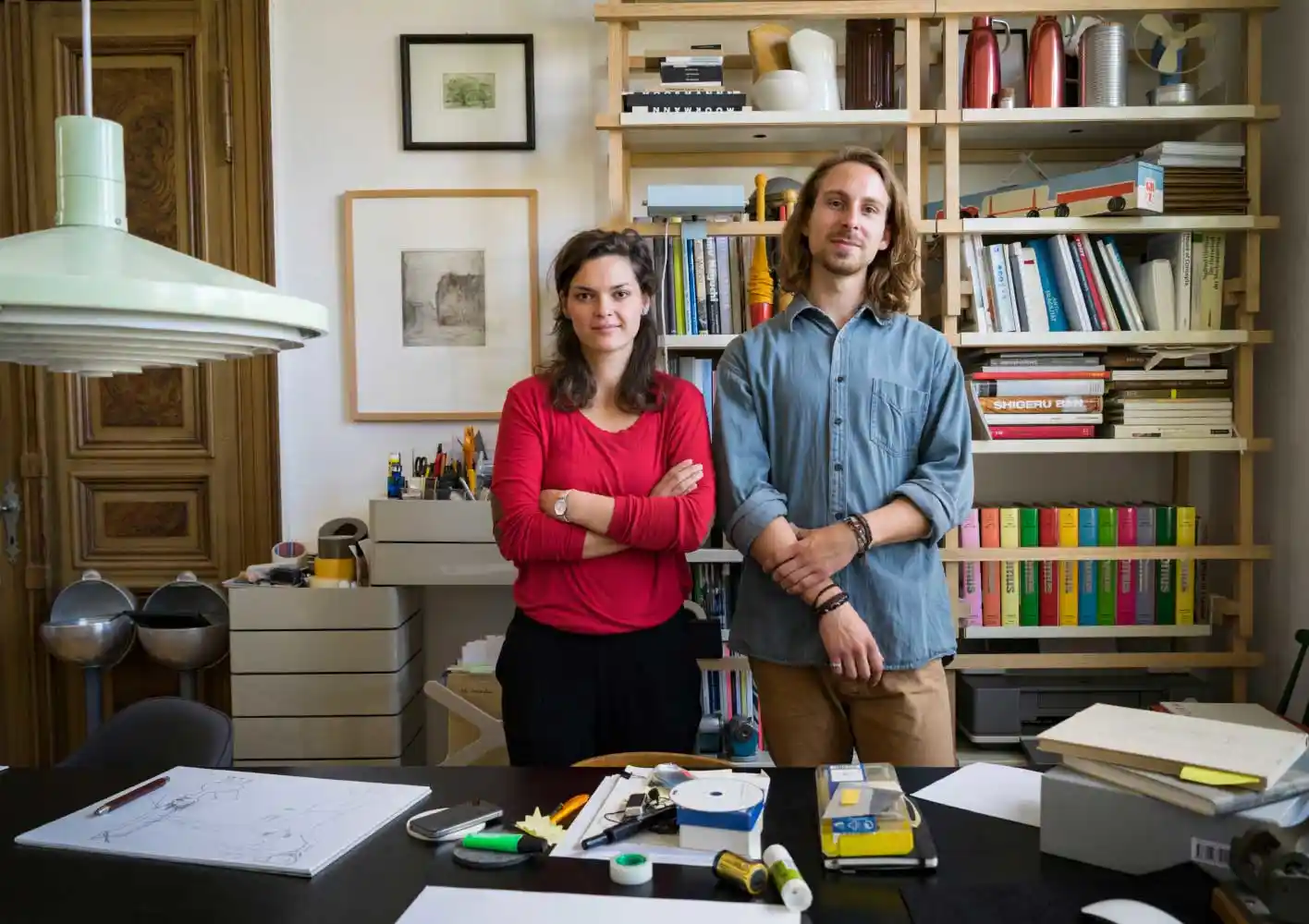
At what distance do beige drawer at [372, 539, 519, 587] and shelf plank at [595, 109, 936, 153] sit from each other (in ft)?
3.67

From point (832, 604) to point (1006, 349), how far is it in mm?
1227

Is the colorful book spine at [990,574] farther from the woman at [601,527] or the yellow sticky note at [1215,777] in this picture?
the yellow sticky note at [1215,777]

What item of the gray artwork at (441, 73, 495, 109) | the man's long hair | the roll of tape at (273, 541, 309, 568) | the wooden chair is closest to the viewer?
the wooden chair

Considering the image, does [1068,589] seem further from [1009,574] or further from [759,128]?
[759,128]

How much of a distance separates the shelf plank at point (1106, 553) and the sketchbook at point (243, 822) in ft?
5.29

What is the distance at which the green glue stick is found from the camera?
957mm

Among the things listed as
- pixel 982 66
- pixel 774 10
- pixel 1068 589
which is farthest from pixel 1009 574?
pixel 774 10

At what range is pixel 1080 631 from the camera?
2.49 m

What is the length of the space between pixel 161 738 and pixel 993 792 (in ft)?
4.43

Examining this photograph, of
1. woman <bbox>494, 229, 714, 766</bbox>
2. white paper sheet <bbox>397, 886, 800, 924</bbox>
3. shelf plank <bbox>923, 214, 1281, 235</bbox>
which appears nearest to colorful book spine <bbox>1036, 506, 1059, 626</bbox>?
shelf plank <bbox>923, 214, 1281, 235</bbox>

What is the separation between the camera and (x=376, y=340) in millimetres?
2842

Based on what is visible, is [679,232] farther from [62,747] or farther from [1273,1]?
[62,747]

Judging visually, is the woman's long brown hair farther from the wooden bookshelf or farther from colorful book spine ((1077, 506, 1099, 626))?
colorful book spine ((1077, 506, 1099, 626))

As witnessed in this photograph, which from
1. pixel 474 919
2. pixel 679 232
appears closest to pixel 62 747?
pixel 679 232
